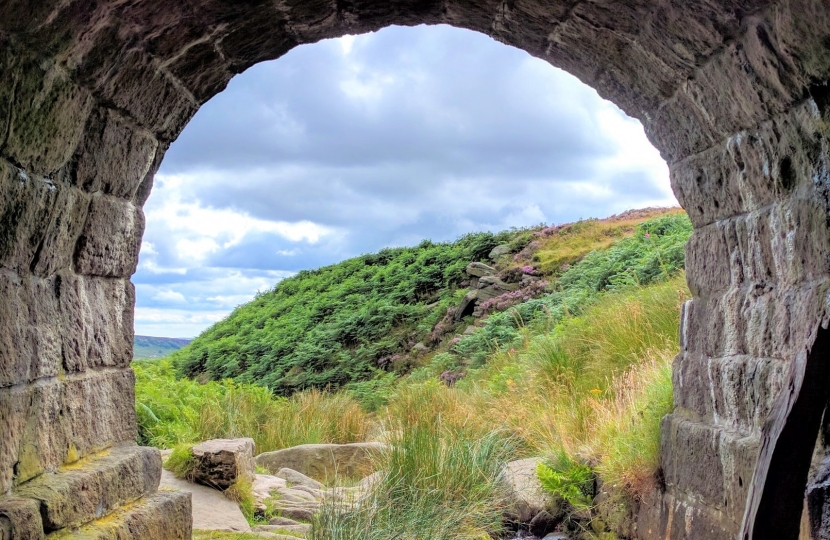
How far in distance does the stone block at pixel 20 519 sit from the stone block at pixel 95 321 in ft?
2.11

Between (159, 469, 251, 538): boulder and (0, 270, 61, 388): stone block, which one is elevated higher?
(0, 270, 61, 388): stone block

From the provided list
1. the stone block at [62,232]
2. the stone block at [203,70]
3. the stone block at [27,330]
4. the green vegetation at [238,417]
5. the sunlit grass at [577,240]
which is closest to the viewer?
→ the stone block at [27,330]

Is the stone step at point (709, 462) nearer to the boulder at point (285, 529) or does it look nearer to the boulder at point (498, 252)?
the boulder at point (285, 529)

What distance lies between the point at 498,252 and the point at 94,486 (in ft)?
58.1

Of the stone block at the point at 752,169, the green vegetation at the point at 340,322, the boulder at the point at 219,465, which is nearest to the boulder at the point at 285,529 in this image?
the boulder at the point at 219,465

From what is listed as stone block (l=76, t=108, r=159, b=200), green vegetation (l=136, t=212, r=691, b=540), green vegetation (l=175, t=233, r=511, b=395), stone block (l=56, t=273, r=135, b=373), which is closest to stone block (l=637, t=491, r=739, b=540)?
green vegetation (l=136, t=212, r=691, b=540)

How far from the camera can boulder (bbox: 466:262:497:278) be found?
19.0m

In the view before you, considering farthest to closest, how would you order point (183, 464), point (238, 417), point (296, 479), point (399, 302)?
point (399, 302) < point (238, 417) < point (296, 479) < point (183, 464)

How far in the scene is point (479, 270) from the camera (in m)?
19.2

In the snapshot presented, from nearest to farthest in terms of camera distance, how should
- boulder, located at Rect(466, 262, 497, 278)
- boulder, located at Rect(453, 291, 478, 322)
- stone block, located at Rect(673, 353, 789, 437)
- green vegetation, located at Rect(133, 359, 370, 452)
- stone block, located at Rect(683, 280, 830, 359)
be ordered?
1. stone block, located at Rect(683, 280, 830, 359)
2. stone block, located at Rect(673, 353, 789, 437)
3. green vegetation, located at Rect(133, 359, 370, 452)
4. boulder, located at Rect(453, 291, 478, 322)
5. boulder, located at Rect(466, 262, 497, 278)

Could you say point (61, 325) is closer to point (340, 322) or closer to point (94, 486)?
point (94, 486)

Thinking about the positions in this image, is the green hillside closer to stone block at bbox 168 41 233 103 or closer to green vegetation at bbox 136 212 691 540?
green vegetation at bbox 136 212 691 540

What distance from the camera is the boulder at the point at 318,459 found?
Result: 7586 millimetres

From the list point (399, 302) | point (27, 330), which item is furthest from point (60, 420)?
point (399, 302)
